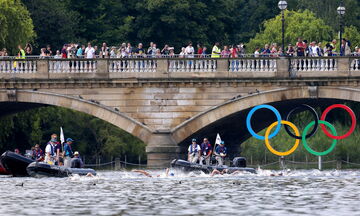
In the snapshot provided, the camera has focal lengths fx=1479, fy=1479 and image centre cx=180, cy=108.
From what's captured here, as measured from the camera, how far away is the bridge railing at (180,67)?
228 feet

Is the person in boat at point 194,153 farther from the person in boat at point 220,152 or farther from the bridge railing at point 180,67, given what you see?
the bridge railing at point 180,67

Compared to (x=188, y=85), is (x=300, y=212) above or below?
below

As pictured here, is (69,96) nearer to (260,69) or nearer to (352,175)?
(260,69)

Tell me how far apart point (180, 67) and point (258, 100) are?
4218 millimetres

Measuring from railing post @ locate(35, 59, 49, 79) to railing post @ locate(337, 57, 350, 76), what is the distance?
14.2 m

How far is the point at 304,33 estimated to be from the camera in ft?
→ 325

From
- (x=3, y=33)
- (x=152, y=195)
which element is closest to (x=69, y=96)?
(x=3, y=33)

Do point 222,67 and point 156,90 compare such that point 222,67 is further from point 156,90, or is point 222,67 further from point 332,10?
point 332,10

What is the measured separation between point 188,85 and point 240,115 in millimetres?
3340

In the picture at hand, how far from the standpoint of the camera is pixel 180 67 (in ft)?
234

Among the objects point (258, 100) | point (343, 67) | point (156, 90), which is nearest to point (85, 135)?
point (156, 90)

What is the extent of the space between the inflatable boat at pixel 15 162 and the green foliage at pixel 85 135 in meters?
A: 17.7

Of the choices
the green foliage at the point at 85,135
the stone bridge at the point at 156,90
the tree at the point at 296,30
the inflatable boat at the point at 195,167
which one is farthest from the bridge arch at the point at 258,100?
the tree at the point at 296,30

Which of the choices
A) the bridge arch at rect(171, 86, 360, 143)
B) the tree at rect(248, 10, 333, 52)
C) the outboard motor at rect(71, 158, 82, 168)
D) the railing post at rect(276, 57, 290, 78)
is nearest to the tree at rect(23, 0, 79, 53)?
the tree at rect(248, 10, 333, 52)
